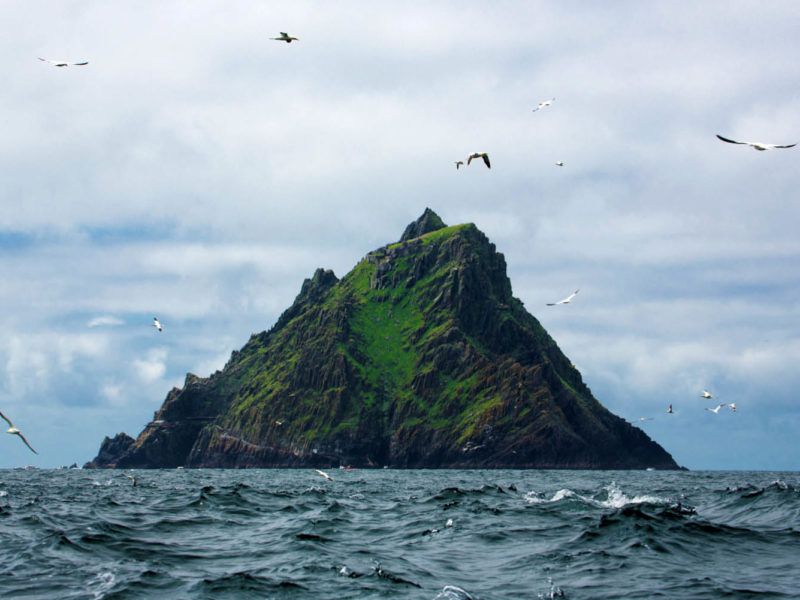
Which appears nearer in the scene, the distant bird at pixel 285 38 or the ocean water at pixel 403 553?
the ocean water at pixel 403 553

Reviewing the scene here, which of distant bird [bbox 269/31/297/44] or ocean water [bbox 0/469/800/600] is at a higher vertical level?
distant bird [bbox 269/31/297/44]

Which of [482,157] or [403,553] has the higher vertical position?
[482,157]

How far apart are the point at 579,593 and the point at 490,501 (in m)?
29.2

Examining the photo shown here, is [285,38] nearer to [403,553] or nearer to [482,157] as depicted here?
[482,157]

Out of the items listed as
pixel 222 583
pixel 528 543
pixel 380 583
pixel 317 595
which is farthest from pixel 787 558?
pixel 222 583

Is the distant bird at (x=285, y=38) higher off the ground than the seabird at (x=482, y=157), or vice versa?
the distant bird at (x=285, y=38)

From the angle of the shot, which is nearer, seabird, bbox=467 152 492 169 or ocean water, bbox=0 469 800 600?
ocean water, bbox=0 469 800 600

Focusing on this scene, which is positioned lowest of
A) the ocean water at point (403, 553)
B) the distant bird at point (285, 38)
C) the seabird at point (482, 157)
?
the ocean water at point (403, 553)

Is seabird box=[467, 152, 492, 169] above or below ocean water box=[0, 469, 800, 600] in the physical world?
above

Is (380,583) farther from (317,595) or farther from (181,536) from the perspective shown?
(181,536)

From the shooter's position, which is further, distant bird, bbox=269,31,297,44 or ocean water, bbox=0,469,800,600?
distant bird, bbox=269,31,297,44

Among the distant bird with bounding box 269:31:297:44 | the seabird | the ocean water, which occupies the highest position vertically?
the distant bird with bounding box 269:31:297:44

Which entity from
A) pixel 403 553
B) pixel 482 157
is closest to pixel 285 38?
pixel 482 157

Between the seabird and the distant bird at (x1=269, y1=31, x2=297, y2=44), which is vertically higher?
the distant bird at (x1=269, y1=31, x2=297, y2=44)
